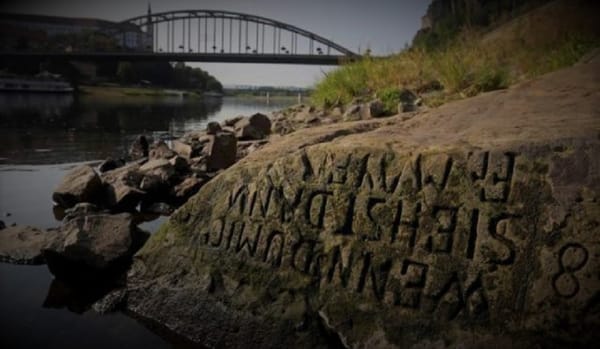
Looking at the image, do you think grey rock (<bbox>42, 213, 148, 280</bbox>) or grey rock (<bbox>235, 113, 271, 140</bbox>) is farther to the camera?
grey rock (<bbox>235, 113, 271, 140</bbox>)

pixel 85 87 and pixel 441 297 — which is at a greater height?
pixel 85 87

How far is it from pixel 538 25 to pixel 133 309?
10.3 metres

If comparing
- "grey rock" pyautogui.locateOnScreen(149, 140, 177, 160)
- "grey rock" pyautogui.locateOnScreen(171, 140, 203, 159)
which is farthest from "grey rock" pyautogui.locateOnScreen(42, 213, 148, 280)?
"grey rock" pyautogui.locateOnScreen(171, 140, 203, 159)

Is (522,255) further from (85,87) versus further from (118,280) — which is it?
(85,87)

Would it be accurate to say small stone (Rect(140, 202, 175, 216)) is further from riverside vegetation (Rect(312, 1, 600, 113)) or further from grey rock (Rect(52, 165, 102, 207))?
riverside vegetation (Rect(312, 1, 600, 113))

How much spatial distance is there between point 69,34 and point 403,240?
73.1 m

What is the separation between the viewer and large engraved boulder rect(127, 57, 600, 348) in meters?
2.24

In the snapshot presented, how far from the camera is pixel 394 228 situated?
268cm

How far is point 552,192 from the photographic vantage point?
7.53ft

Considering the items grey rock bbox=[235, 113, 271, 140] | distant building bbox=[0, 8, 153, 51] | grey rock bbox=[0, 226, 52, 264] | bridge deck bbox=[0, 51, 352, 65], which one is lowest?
grey rock bbox=[0, 226, 52, 264]

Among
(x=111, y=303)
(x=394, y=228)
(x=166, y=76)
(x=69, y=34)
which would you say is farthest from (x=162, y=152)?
(x=166, y=76)

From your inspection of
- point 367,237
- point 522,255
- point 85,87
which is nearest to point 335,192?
point 367,237

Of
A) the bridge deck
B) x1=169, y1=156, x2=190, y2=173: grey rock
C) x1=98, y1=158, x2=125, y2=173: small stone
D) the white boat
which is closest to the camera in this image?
x1=169, y1=156, x2=190, y2=173: grey rock

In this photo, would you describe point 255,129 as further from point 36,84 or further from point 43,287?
point 36,84
